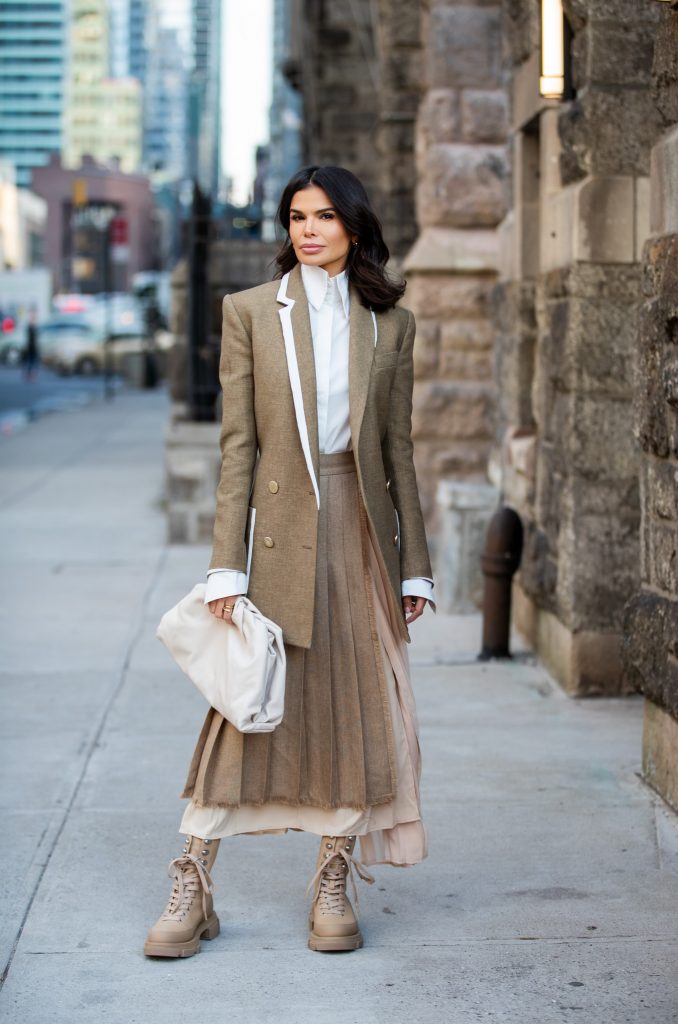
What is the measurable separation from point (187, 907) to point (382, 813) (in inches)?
21.9

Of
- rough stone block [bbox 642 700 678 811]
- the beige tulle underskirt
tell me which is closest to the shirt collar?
the beige tulle underskirt

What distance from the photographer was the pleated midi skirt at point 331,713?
4.14 meters

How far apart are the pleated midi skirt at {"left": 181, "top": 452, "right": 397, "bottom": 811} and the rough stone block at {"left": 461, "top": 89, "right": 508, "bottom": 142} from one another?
260 inches

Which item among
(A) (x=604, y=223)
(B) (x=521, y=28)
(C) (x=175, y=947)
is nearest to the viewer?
(C) (x=175, y=947)

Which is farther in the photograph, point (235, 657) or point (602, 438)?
point (602, 438)

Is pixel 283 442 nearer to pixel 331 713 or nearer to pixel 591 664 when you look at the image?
pixel 331 713

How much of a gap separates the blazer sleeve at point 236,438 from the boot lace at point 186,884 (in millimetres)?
766

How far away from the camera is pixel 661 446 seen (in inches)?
205

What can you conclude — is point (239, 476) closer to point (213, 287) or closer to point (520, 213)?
point (520, 213)

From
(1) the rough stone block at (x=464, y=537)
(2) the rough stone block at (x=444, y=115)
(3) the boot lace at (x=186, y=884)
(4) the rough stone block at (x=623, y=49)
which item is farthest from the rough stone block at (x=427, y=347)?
(3) the boot lace at (x=186, y=884)

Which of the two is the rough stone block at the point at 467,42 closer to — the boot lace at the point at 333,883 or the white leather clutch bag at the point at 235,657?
the white leather clutch bag at the point at 235,657

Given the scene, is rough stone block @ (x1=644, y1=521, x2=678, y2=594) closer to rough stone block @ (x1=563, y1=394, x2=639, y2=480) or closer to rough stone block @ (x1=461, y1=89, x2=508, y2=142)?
rough stone block @ (x1=563, y1=394, x2=639, y2=480)

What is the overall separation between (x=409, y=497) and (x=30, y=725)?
2.84 m

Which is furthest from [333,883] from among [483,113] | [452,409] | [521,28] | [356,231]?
[483,113]
